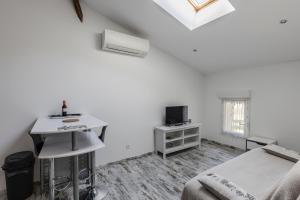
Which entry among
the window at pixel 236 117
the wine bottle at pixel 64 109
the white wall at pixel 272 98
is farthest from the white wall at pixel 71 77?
the white wall at pixel 272 98

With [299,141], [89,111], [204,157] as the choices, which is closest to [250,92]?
[299,141]

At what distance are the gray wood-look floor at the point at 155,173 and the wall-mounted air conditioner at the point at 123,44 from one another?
2.26 metres

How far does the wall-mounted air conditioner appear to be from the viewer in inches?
112

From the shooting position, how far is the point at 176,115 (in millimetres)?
4055

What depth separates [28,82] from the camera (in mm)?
2457

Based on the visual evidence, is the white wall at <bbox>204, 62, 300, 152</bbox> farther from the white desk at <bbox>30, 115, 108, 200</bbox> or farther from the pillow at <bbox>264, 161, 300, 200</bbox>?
the white desk at <bbox>30, 115, 108, 200</bbox>

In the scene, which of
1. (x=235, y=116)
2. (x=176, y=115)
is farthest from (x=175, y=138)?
(x=235, y=116)

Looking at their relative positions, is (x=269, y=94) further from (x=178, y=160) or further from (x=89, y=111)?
(x=89, y=111)

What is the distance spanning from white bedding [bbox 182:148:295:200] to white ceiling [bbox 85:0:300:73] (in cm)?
191

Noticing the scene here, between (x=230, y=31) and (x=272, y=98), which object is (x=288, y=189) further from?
(x=272, y=98)

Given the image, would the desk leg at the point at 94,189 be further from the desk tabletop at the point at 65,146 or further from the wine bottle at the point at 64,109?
the wine bottle at the point at 64,109

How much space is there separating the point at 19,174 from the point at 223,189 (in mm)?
2473

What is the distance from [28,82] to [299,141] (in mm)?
4975

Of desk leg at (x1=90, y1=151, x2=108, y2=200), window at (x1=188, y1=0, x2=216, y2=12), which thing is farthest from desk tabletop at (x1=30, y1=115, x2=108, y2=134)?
window at (x1=188, y1=0, x2=216, y2=12)
